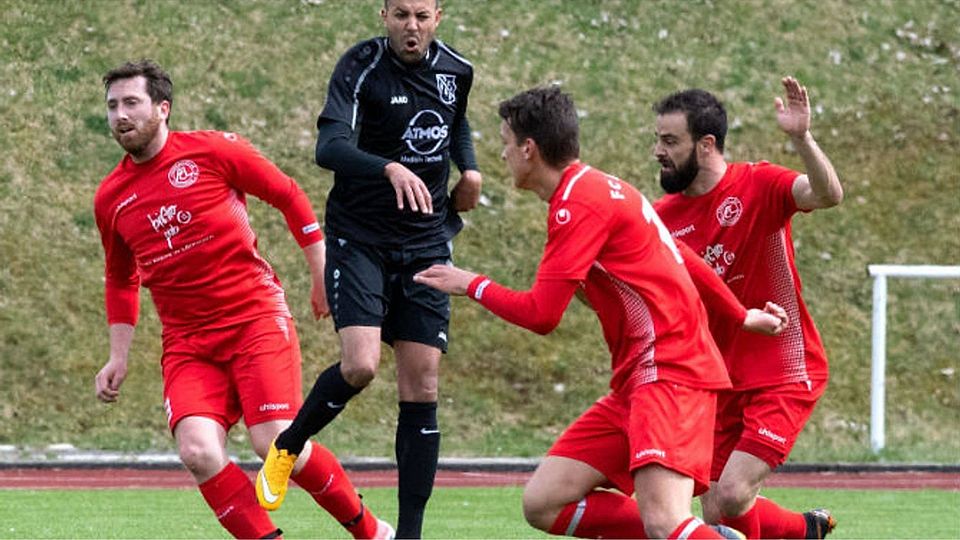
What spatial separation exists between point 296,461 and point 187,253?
3.18 ft

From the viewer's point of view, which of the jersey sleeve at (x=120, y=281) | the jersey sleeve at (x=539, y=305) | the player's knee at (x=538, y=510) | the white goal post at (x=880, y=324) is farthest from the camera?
the white goal post at (x=880, y=324)

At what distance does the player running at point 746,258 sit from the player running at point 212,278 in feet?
5.11

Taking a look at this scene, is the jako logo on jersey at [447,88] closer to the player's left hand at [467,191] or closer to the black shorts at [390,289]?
the player's left hand at [467,191]

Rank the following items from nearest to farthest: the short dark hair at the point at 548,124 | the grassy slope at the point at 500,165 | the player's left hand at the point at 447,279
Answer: the player's left hand at the point at 447,279 < the short dark hair at the point at 548,124 < the grassy slope at the point at 500,165

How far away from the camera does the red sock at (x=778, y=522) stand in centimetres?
763

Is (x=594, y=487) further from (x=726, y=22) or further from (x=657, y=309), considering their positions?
(x=726, y=22)

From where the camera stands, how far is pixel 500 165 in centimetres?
1888

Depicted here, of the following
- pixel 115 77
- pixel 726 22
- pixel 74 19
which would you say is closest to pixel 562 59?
Answer: pixel 726 22

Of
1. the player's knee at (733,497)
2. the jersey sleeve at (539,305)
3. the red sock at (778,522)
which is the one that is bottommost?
the red sock at (778,522)

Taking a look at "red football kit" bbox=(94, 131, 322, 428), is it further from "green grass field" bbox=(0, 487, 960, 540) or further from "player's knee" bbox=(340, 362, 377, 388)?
"green grass field" bbox=(0, 487, 960, 540)

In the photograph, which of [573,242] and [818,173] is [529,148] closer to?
[573,242]

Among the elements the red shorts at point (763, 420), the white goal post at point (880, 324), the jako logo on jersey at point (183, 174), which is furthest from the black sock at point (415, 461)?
the white goal post at point (880, 324)

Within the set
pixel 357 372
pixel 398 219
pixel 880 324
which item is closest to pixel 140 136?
pixel 398 219

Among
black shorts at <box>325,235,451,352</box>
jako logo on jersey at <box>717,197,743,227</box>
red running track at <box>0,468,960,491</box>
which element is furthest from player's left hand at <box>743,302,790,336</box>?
red running track at <box>0,468,960,491</box>
